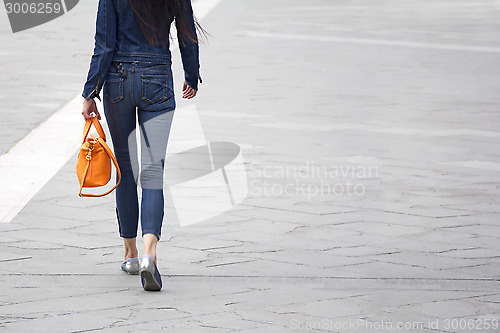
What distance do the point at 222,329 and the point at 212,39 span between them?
1169cm

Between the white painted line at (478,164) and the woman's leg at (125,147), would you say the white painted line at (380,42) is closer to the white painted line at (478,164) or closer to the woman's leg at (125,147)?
the white painted line at (478,164)

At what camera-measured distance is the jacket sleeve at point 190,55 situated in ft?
13.9

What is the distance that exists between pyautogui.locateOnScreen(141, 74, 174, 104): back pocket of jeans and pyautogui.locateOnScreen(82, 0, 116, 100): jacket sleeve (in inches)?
7.0

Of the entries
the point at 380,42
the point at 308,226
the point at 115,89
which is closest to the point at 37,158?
the point at 308,226

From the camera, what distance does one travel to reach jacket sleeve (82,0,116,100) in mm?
Answer: 4117

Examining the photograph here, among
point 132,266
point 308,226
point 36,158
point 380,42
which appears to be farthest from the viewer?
point 380,42

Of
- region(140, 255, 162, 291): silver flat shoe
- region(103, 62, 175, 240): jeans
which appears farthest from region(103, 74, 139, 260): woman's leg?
region(140, 255, 162, 291): silver flat shoe

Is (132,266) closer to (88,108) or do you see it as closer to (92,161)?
(92,161)

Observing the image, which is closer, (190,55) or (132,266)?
(190,55)

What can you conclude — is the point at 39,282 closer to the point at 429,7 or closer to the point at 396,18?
the point at 396,18

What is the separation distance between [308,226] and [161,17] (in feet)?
Result: 5.89

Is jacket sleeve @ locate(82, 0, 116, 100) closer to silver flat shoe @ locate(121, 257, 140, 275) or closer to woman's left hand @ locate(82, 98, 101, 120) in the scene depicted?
woman's left hand @ locate(82, 98, 101, 120)

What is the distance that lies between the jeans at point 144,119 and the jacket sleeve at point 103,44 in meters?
0.07

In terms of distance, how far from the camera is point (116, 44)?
4.20m
